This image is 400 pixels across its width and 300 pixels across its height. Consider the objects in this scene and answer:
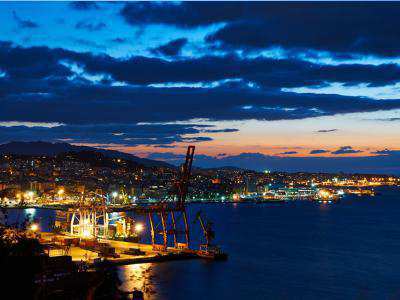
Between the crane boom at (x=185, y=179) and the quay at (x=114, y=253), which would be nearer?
the quay at (x=114, y=253)

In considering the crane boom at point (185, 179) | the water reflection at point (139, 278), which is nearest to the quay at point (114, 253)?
the water reflection at point (139, 278)

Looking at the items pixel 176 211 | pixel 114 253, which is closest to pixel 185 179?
pixel 176 211

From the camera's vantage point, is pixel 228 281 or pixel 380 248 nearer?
pixel 228 281

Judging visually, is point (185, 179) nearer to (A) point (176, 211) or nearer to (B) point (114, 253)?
(A) point (176, 211)

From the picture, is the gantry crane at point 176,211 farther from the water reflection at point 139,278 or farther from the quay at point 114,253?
the water reflection at point 139,278

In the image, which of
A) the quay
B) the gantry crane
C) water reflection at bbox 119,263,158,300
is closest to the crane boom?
the gantry crane

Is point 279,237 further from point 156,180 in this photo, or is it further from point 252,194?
point 156,180

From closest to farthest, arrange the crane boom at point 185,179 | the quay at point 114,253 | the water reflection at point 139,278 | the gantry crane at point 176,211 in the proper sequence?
the water reflection at point 139,278 → the quay at point 114,253 → the gantry crane at point 176,211 → the crane boom at point 185,179

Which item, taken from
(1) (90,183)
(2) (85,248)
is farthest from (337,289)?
(1) (90,183)
